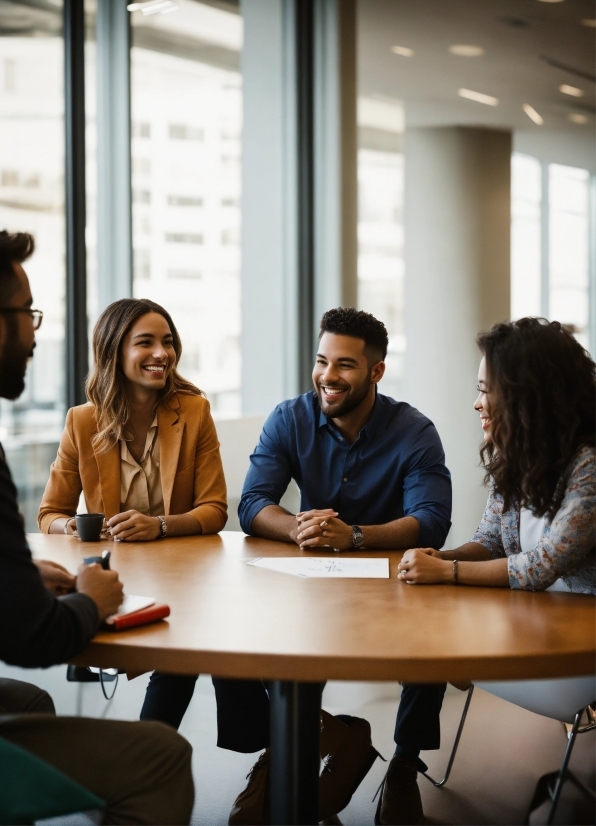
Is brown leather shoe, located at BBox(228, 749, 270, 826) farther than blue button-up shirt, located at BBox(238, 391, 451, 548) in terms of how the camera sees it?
No

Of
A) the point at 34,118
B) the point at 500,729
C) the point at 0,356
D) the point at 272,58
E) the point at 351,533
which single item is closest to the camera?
the point at 0,356

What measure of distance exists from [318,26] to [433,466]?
3.43 meters

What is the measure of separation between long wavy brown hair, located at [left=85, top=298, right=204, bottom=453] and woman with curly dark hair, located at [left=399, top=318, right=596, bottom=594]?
111cm

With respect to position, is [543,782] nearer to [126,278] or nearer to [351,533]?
[351,533]

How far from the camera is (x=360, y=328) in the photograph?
2.82m

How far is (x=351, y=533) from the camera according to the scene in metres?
2.34

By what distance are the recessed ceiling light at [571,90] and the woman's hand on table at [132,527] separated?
537 cm

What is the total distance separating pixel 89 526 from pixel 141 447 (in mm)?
393

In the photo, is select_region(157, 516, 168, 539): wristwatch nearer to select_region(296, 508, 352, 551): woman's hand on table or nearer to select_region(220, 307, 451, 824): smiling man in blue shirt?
select_region(220, 307, 451, 824): smiling man in blue shirt

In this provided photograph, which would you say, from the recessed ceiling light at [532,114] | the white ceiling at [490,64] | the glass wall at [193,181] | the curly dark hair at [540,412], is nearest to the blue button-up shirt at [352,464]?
the curly dark hair at [540,412]

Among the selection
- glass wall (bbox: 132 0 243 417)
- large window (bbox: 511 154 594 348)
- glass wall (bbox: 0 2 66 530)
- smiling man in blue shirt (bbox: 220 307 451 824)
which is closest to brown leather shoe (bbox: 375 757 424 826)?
smiling man in blue shirt (bbox: 220 307 451 824)

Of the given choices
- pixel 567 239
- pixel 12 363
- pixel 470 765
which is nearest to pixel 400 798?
pixel 470 765

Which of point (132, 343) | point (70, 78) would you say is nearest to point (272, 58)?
point (70, 78)

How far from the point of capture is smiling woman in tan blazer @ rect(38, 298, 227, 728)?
2646mm
